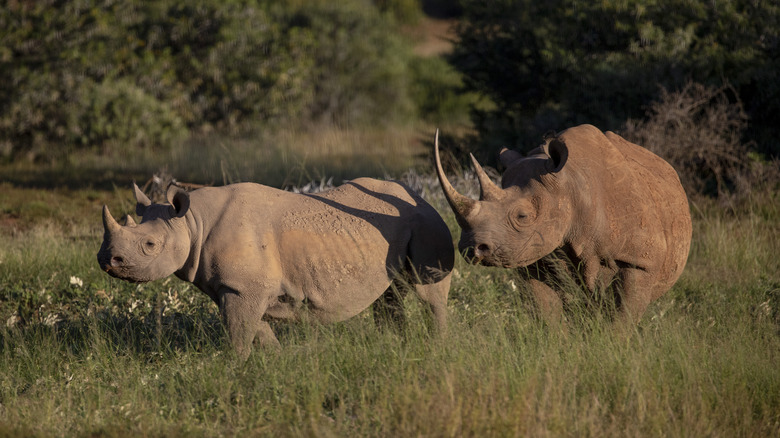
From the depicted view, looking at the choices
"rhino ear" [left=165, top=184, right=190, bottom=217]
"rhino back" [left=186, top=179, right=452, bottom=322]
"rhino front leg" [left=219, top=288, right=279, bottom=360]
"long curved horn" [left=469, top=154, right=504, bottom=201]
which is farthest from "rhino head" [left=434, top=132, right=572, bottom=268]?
"rhino ear" [left=165, top=184, right=190, bottom=217]

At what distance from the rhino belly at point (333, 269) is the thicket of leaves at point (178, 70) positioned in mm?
12024

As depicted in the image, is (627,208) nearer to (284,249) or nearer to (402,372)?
(402,372)

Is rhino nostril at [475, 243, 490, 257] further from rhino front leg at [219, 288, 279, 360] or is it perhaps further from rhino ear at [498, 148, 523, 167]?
rhino front leg at [219, 288, 279, 360]

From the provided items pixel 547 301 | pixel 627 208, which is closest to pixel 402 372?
pixel 547 301

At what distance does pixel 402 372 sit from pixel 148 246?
1.58 meters

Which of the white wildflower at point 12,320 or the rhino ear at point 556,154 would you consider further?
the white wildflower at point 12,320

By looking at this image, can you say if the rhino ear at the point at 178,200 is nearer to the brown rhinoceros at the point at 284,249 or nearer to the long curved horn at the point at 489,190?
the brown rhinoceros at the point at 284,249

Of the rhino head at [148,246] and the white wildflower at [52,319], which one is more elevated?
the rhino head at [148,246]

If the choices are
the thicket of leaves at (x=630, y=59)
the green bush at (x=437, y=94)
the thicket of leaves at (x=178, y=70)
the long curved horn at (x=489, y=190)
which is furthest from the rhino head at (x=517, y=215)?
the green bush at (x=437, y=94)

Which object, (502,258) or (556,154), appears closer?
(502,258)

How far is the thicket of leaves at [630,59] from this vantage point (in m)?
11.5

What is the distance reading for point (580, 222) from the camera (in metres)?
5.22

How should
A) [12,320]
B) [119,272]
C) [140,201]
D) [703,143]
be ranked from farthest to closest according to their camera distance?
[703,143] → [12,320] → [140,201] → [119,272]

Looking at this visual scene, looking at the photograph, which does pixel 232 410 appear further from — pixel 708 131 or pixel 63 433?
pixel 708 131
